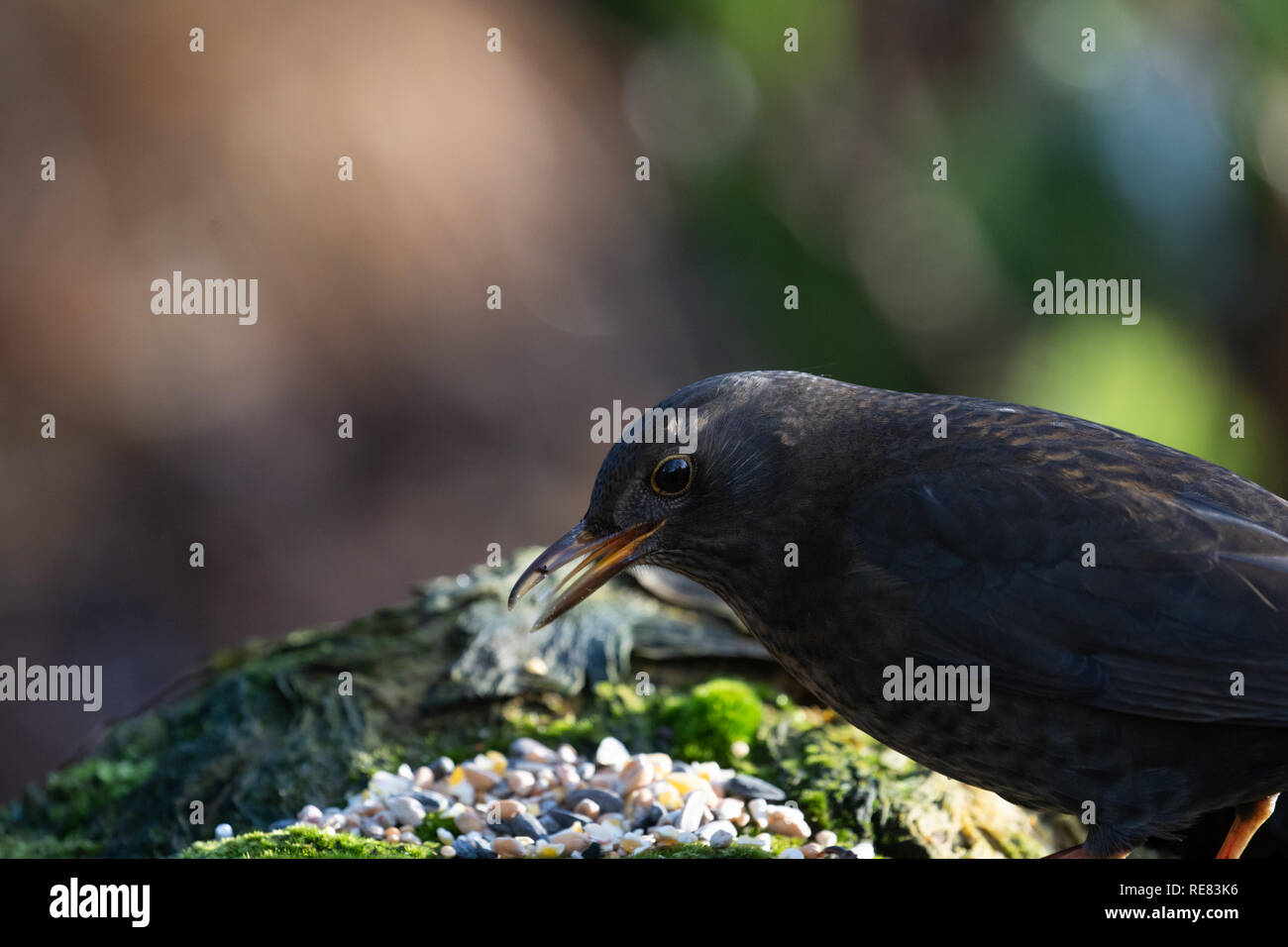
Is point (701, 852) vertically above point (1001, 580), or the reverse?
point (1001, 580)

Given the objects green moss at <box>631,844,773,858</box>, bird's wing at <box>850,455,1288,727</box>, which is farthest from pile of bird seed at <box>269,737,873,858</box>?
bird's wing at <box>850,455,1288,727</box>

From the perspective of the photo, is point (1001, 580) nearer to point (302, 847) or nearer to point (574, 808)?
point (574, 808)

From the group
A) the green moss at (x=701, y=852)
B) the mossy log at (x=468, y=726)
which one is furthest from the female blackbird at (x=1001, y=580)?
the mossy log at (x=468, y=726)

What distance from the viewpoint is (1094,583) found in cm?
341

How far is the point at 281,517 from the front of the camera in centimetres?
988

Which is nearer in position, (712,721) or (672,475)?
(672,475)

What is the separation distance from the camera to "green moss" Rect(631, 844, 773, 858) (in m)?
3.47

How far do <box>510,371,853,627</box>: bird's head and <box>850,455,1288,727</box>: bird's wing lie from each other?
0.28 metres

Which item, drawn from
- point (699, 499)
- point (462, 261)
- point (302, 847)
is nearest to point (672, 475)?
point (699, 499)

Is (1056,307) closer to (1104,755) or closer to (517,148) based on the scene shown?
(517,148)

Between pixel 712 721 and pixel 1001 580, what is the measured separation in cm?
145
